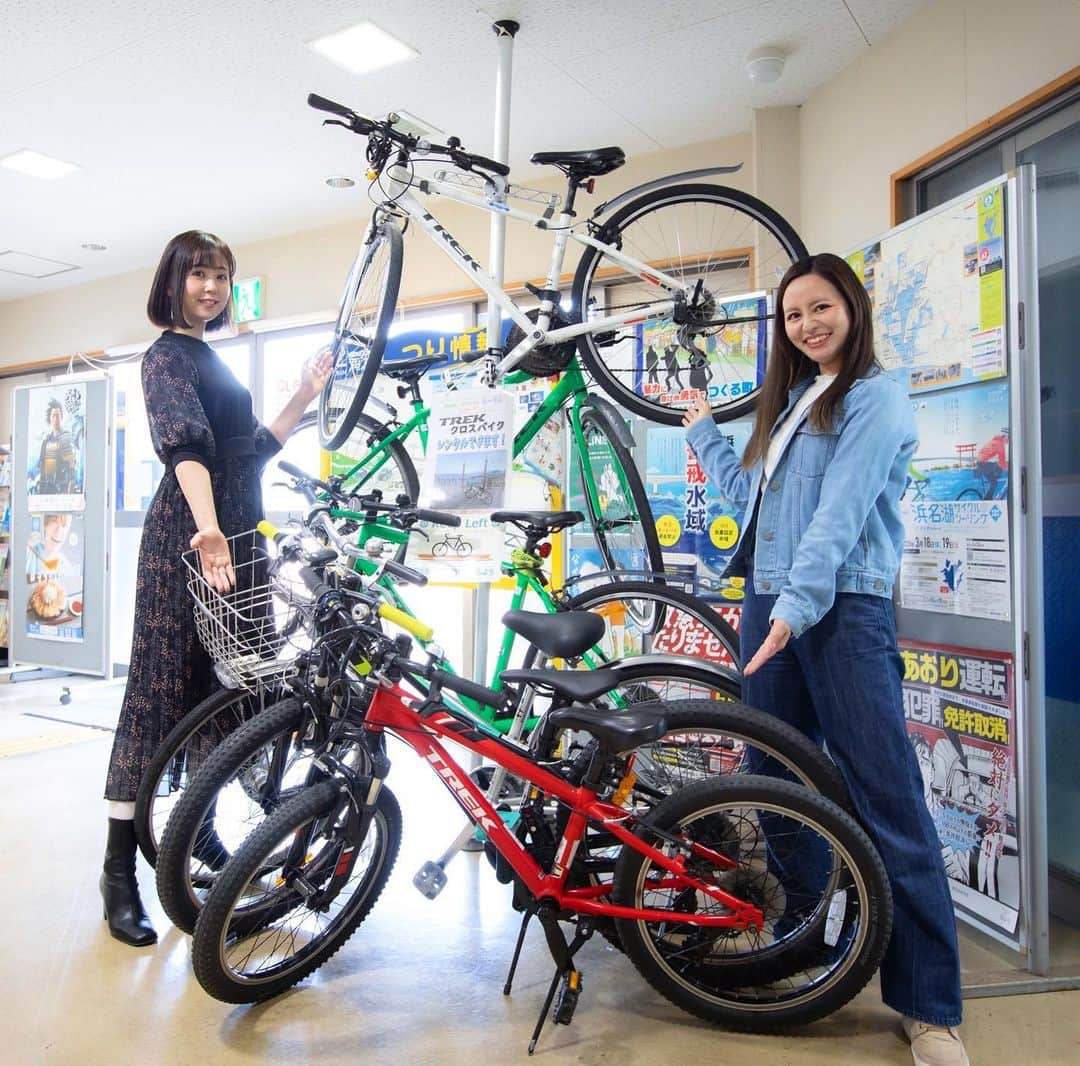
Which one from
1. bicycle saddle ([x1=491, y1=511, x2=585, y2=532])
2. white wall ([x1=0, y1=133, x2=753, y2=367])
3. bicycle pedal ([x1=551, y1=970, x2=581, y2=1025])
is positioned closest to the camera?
bicycle pedal ([x1=551, y1=970, x2=581, y2=1025])

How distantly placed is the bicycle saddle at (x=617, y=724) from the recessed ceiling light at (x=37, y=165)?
4.21 m

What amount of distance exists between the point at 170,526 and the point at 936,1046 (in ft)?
6.41

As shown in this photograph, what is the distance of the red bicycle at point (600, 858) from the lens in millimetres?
1565

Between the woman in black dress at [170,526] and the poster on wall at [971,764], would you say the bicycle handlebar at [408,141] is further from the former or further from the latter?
the poster on wall at [971,764]

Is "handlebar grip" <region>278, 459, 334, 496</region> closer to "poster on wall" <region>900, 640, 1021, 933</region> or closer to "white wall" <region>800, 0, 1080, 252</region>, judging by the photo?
"poster on wall" <region>900, 640, 1021, 933</region>

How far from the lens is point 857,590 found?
1.55 m

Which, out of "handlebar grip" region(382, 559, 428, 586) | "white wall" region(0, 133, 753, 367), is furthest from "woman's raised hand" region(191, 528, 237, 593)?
"white wall" region(0, 133, 753, 367)

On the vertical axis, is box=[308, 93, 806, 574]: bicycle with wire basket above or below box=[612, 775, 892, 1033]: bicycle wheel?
above

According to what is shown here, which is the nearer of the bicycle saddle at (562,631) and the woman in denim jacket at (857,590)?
the woman in denim jacket at (857,590)

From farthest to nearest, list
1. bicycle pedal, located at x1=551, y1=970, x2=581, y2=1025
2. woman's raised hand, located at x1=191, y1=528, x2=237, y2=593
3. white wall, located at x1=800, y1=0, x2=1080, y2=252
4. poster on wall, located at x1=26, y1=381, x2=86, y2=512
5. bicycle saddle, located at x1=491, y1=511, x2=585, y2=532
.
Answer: poster on wall, located at x1=26, y1=381, x2=86, y2=512 < white wall, located at x1=800, y1=0, x2=1080, y2=252 < bicycle saddle, located at x1=491, y1=511, x2=585, y2=532 < woman's raised hand, located at x1=191, y1=528, x2=237, y2=593 < bicycle pedal, located at x1=551, y1=970, x2=581, y2=1025

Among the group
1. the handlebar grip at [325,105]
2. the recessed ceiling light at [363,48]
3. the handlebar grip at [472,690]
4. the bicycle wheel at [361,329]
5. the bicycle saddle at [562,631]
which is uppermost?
the recessed ceiling light at [363,48]

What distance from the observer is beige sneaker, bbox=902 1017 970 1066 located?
1.50m

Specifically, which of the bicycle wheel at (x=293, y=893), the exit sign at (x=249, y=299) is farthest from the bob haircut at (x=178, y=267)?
the exit sign at (x=249, y=299)

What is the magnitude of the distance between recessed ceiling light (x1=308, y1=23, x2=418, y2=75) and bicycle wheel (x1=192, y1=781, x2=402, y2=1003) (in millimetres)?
2758
